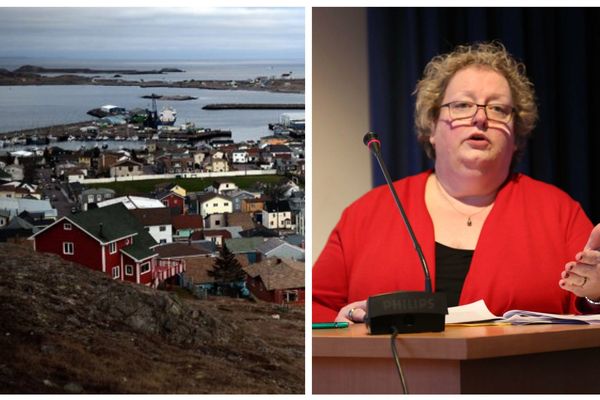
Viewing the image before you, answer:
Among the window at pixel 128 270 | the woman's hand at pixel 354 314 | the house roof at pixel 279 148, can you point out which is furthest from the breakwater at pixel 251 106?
the woman's hand at pixel 354 314

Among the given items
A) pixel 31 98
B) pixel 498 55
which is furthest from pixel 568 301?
pixel 31 98

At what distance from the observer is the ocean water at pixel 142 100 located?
2.73m

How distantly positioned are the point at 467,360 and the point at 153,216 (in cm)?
154

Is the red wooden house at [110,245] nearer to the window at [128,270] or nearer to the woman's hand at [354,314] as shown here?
the window at [128,270]

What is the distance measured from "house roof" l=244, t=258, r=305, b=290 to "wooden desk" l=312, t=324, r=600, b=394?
1095 mm

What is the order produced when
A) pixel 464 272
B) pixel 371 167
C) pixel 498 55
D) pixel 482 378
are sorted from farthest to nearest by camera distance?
pixel 371 167, pixel 498 55, pixel 464 272, pixel 482 378

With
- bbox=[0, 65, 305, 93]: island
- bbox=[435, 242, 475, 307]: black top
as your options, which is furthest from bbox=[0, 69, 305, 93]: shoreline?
bbox=[435, 242, 475, 307]: black top

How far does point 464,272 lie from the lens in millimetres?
2459

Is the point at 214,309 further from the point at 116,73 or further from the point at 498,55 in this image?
the point at 498,55

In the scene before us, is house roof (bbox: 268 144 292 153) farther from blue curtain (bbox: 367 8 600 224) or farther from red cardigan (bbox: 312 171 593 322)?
blue curtain (bbox: 367 8 600 224)

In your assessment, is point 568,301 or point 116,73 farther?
point 116,73

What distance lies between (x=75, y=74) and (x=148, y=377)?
3.32ft

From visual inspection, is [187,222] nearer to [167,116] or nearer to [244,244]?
[244,244]

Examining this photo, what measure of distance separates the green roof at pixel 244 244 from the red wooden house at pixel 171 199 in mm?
189
